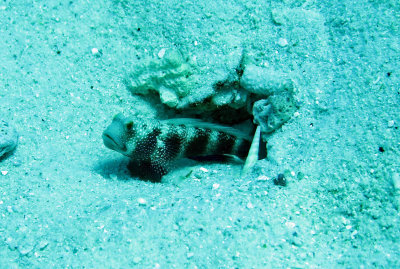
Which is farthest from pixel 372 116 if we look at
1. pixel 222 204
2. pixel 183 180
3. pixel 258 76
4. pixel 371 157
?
pixel 183 180

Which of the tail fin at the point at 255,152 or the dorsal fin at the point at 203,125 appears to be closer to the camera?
the tail fin at the point at 255,152

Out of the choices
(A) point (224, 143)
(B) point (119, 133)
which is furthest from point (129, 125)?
(A) point (224, 143)

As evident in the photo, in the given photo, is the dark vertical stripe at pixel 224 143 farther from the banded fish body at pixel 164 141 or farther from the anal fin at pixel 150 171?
the anal fin at pixel 150 171

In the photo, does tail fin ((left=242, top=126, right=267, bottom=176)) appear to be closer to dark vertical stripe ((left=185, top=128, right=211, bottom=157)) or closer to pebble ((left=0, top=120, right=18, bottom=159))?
dark vertical stripe ((left=185, top=128, right=211, bottom=157))

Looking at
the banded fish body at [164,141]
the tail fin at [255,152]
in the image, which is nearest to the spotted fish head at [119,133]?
the banded fish body at [164,141]

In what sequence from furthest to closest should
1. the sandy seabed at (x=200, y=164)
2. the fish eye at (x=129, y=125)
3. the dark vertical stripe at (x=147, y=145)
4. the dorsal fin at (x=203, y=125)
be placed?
the dorsal fin at (x=203, y=125) < the dark vertical stripe at (x=147, y=145) < the fish eye at (x=129, y=125) < the sandy seabed at (x=200, y=164)

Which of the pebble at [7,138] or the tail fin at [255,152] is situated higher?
the tail fin at [255,152]

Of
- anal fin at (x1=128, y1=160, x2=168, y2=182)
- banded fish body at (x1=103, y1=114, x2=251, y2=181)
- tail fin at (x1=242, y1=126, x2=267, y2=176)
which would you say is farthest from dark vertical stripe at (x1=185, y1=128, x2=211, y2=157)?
tail fin at (x1=242, y1=126, x2=267, y2=176)

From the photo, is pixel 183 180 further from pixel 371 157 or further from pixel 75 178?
pixel 371 157

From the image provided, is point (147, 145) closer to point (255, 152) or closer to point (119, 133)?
point (119, 133)
